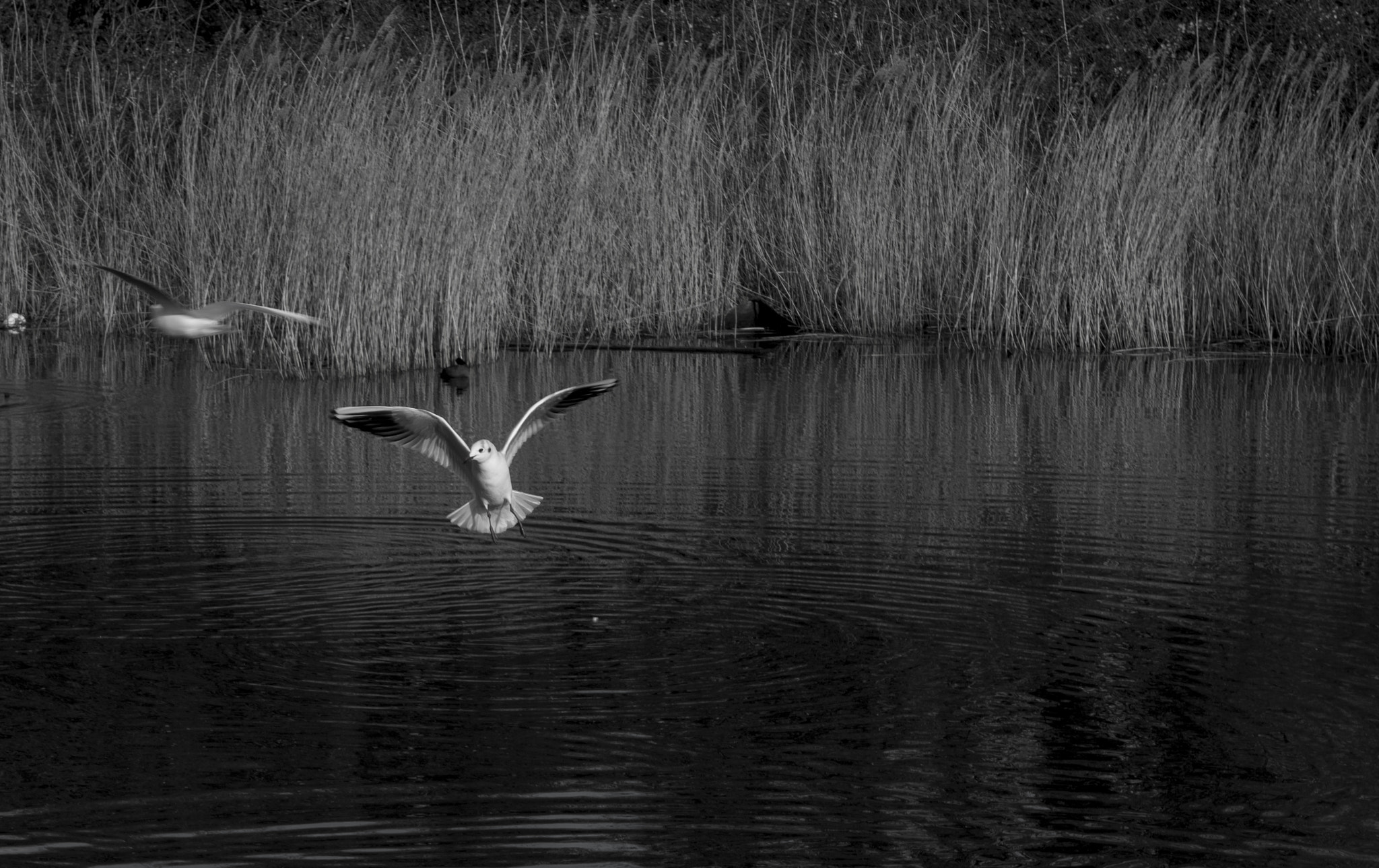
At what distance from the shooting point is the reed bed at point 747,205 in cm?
1253

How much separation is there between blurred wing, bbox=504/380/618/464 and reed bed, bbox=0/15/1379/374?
500 cm

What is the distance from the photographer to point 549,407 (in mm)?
6953

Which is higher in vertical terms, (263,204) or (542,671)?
(263,204)

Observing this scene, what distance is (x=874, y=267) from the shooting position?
14.7 meters

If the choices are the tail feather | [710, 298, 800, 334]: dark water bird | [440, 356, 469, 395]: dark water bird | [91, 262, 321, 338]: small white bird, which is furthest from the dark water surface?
[710, 298, 800, 334]: dark water bird

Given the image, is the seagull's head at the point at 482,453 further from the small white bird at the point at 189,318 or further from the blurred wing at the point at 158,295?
the small white bird at the point at 189,318

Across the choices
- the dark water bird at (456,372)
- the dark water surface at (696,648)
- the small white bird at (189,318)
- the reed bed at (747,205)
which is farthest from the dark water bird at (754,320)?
the small white bird at (189,318)

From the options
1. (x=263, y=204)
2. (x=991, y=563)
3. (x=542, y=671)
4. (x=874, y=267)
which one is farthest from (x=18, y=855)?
(x=874, y=267)

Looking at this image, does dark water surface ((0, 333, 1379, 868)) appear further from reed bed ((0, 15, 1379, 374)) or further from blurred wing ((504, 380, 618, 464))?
reed bed ((0, 15, 1379, 374))

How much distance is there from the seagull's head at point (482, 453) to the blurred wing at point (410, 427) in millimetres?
37

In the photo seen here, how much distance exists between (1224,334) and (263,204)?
730cm

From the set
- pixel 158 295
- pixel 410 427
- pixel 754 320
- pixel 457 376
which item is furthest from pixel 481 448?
pixel 754 320

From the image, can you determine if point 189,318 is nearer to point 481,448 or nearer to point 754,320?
point 481,448

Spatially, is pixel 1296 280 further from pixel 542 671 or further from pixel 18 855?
pixel 18 855
